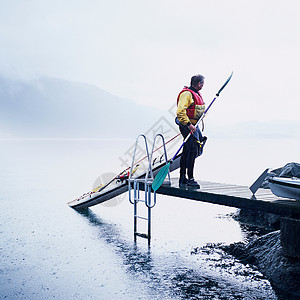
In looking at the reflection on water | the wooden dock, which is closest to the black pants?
the wooden dock

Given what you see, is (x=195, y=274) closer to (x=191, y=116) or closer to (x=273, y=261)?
(x=273, y=261)

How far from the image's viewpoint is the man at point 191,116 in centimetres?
823

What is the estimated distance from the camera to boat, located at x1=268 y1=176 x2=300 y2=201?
641 centimetres

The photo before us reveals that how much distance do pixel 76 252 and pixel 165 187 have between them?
219 cm

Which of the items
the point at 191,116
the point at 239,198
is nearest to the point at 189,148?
the point at 191,116

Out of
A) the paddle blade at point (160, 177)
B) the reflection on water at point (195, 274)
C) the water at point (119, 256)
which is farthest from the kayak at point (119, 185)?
the reflection on water at point (195, 274)

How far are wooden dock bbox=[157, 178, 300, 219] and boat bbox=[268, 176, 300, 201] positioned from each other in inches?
5.1

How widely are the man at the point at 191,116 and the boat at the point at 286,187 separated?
1967 mm

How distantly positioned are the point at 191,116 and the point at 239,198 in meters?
1.94

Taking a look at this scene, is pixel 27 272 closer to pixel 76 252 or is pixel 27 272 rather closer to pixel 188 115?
pixel 76 252

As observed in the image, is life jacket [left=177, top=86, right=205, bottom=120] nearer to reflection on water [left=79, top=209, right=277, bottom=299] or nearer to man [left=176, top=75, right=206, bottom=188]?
man [left=176, top=75, right=206, bottom=188]

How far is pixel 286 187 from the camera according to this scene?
6.53 metres

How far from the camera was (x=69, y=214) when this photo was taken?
1330 centimetres

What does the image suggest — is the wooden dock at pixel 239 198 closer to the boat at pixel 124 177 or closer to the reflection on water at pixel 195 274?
the boat at pixel 124 177
